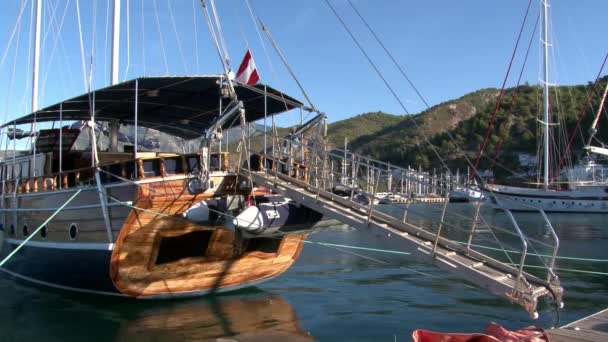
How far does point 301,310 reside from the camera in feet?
40.2

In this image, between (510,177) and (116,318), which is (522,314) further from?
(510,177)

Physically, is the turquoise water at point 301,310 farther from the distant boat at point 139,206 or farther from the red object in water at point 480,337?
the red object in water at point 480,337

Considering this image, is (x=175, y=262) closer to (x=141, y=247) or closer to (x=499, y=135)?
(x=141, y=247)

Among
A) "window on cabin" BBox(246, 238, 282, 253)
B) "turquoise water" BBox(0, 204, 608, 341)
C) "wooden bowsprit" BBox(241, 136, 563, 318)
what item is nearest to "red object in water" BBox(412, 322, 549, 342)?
"wooden bowsprit" BBox(241, 136, 563, 318)

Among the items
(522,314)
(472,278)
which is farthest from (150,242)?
(522,314)

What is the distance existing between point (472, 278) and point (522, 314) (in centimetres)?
390

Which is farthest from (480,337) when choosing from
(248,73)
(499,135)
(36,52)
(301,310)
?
(499,135)

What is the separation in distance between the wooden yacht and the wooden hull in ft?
0.08

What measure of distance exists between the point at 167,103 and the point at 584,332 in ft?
36.8

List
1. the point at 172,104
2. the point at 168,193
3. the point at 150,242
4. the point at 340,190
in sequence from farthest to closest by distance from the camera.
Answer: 1. the point at 172,104
2. the point at 340,190
3. the point at 150,242
4. the point at 168,193

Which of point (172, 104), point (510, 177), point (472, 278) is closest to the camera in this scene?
point (472, 278)

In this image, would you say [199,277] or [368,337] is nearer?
[368,337]

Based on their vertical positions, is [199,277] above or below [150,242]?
below

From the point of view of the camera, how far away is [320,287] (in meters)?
15.0
